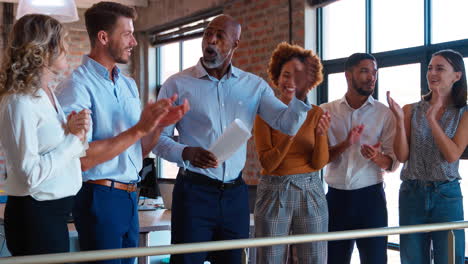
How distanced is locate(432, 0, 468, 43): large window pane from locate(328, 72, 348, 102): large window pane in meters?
1.13

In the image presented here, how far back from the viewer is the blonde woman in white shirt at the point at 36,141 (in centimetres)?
194

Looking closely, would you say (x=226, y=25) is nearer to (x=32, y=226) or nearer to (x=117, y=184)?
(x=117, y=184)

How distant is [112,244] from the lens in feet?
7.64

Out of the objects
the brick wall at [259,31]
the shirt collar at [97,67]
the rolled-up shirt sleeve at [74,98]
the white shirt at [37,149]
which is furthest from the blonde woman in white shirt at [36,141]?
the brick wall at [259,31]

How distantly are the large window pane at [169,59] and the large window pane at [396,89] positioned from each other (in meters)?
3.89

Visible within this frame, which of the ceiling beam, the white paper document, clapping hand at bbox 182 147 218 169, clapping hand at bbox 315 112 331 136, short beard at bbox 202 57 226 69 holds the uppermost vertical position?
the ceiling beam

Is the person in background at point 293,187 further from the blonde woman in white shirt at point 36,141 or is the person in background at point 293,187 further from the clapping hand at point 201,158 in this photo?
the blonde woman in white shirt at point 36,141

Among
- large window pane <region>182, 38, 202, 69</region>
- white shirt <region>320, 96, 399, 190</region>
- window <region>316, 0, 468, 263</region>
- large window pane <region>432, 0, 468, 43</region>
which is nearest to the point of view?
white shirt <region>320, 96, 399, 190</region>

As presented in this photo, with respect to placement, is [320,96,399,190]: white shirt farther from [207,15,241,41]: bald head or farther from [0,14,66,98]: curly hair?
[0,14,66,98]: curly hair

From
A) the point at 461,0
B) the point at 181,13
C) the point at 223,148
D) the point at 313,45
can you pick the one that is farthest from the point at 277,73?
the point at 181,13

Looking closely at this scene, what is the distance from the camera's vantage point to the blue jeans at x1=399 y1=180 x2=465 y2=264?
3.13 meters

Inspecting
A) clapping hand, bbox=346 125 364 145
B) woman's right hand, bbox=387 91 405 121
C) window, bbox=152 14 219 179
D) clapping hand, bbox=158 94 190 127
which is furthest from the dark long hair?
window, bbox=152 14 219 179

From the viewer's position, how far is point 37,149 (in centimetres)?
197

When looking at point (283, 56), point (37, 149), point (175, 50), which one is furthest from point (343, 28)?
point (37, 149)
